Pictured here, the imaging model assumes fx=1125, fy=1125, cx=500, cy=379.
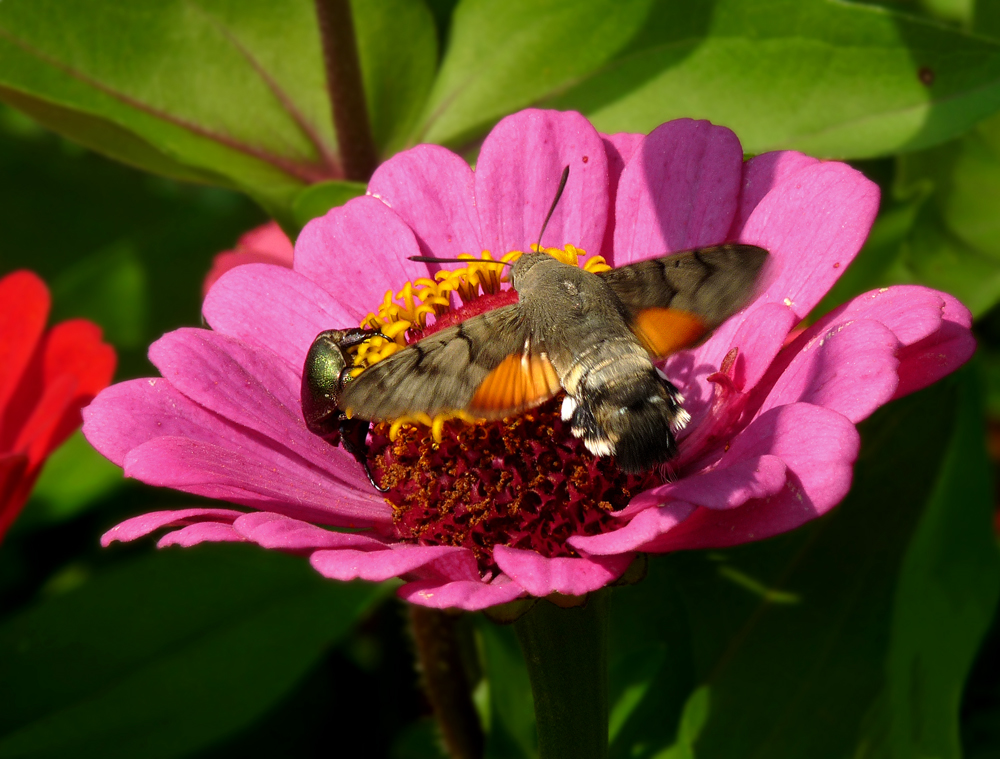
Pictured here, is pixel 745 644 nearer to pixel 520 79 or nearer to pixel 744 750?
pixel 744 750

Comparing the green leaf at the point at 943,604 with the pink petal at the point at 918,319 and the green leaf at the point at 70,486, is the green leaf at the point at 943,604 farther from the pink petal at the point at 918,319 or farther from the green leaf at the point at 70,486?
the green leaf at the point at 70,486

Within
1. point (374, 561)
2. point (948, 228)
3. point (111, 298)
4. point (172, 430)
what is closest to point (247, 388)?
point (172, 430)

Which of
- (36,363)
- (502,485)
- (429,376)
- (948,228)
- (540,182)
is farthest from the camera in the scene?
(948,228)

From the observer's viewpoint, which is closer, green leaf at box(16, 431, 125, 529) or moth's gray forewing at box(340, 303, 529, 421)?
moth's gray forewing at box(340, 303, 529, 421)

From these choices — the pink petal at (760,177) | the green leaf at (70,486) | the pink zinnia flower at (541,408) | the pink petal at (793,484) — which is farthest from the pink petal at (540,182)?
the green leaf at (70,486)

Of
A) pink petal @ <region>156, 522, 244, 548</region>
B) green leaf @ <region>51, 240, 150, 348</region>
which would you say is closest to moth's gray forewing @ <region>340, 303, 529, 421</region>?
pink petal @ <region>156, 522, 244, 548</region>

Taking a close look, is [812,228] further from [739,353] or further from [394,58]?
[394,58]

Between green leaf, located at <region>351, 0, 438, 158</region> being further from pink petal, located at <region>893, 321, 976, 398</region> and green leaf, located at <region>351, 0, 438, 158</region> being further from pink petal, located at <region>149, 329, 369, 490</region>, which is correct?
pink petal, located at <region>893, 321, 976, 398</region>
